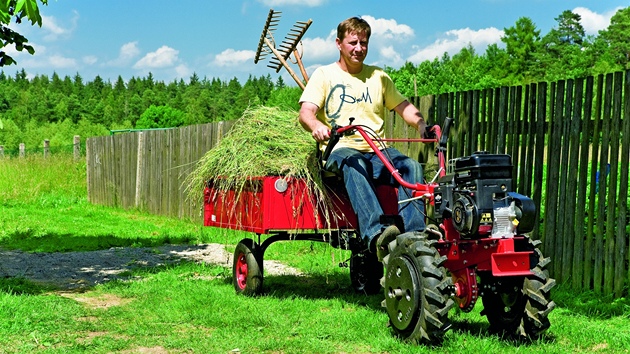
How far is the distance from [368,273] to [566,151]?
6.49ft

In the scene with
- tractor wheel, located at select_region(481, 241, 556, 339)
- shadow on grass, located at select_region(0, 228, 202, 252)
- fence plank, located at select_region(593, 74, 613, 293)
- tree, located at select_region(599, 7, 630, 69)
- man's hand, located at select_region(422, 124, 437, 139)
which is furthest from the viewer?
tree, located at select_region(599, 7, 630, 69)

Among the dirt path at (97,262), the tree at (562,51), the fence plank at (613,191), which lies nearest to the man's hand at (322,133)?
the fence plank at (613,191)

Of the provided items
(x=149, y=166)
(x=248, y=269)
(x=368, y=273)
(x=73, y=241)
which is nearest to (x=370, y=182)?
(x=368, y=273)

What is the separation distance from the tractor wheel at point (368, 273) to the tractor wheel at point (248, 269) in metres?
0.86

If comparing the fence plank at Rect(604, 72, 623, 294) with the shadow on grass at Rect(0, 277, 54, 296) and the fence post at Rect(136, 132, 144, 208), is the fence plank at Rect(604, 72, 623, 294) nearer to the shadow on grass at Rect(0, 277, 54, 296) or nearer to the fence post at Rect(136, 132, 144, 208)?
the shadow on grass at Rect(0, 277, 54, 296)

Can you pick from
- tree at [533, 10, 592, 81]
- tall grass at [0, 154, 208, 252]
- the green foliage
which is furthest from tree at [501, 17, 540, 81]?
tall grass at [0, 154, 208, 252]

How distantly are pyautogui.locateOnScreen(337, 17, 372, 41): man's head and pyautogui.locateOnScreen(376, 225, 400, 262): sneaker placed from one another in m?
1.61

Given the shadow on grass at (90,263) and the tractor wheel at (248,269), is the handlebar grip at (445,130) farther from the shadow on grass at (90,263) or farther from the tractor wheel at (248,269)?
the shadow on grass at (90,263)

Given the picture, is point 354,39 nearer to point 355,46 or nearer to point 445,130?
point 355,46

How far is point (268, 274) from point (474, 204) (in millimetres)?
3798

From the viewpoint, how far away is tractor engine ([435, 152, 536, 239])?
13.1 ft

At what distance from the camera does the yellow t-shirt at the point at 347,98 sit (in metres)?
5.57

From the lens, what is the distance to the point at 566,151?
20.7ft

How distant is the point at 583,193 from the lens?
6.16 m
